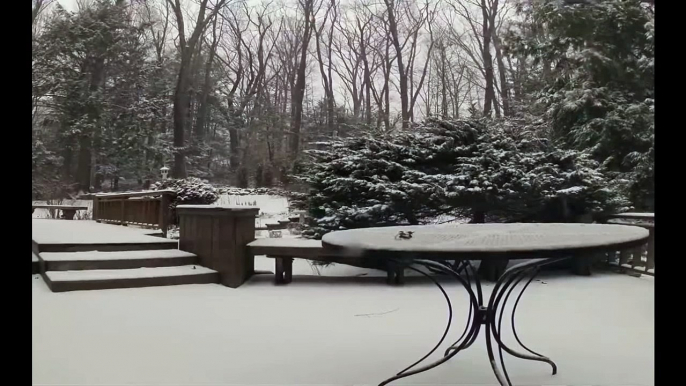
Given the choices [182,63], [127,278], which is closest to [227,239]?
[127,278]

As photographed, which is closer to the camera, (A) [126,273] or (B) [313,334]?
(B) [313,334]

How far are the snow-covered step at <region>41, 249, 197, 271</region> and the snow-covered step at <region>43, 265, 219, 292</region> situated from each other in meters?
0.06

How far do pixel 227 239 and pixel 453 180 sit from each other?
181 cm

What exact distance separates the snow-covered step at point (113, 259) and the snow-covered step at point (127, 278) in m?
0.06

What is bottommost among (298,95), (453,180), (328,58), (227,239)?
(227,239)

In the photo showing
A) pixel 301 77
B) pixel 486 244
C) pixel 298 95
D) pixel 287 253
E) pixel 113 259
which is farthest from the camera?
pixel 298 95

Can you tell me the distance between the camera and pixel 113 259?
3.44 meters

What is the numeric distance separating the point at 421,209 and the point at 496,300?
105 inches

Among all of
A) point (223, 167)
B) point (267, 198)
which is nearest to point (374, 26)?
point (267, 198)

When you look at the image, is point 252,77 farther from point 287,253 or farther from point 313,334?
point 313,334

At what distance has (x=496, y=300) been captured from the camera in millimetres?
1510

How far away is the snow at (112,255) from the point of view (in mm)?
3393

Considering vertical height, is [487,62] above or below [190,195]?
above

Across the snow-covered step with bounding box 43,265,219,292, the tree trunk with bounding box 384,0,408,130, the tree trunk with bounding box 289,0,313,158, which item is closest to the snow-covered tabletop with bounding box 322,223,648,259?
the snow-covered step with bounding box 43,265,219,292
